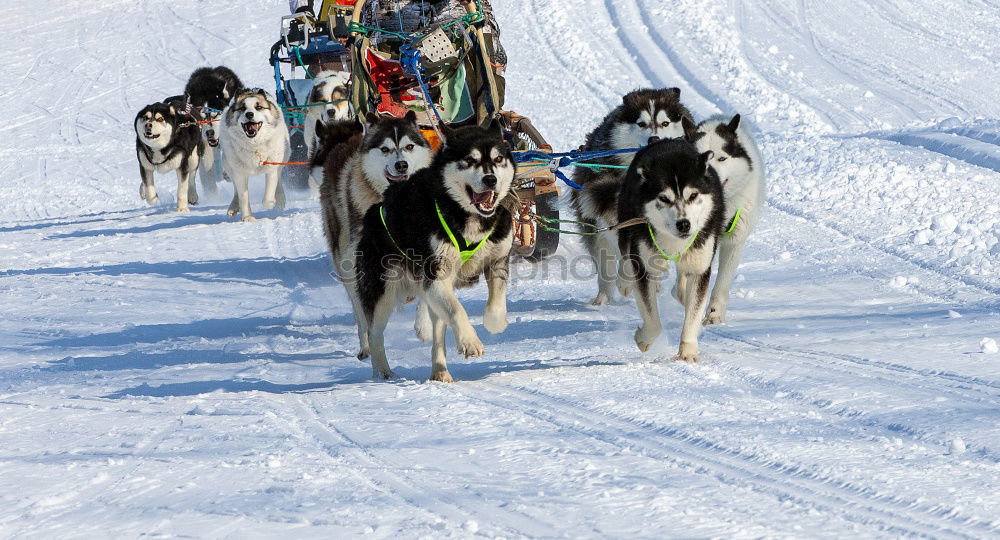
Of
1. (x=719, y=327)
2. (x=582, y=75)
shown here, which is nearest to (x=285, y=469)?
(x=719, y=327)

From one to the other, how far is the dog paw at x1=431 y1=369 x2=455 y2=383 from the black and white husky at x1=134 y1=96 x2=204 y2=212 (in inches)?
283

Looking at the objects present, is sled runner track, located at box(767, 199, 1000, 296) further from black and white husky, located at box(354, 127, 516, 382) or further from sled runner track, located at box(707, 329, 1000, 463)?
black and white husky, located at box(354, 127, 516, 382)

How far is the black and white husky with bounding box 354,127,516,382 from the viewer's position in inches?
174

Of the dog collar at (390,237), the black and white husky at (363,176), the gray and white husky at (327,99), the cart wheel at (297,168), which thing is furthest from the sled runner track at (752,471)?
the cart wheel at (297,168)

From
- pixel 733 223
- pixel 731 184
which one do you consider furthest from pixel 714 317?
pixel 731 184

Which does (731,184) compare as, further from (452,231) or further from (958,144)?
(958,144)

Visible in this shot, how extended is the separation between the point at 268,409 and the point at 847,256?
3.85 m

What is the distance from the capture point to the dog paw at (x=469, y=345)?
14.3 feet

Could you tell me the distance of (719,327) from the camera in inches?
209

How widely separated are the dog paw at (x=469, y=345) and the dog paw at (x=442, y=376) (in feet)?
0.51

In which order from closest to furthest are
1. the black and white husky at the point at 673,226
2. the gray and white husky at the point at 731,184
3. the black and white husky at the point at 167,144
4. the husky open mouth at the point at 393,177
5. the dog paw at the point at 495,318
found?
1. the black and white husky at the point at 673,226
2. the dog paw at the point at 495,318
3. the gray and white husky at the point at 731,184
4. the husky open mouth at the point at 393,177
5. the black and white husky at the point at 167,144

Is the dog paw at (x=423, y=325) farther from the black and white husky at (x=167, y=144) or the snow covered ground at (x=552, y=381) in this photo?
the black and white husky at (x=167, y=144)

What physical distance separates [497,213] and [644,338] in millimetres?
858

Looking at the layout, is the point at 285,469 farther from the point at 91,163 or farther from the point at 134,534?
the point at 91,163
